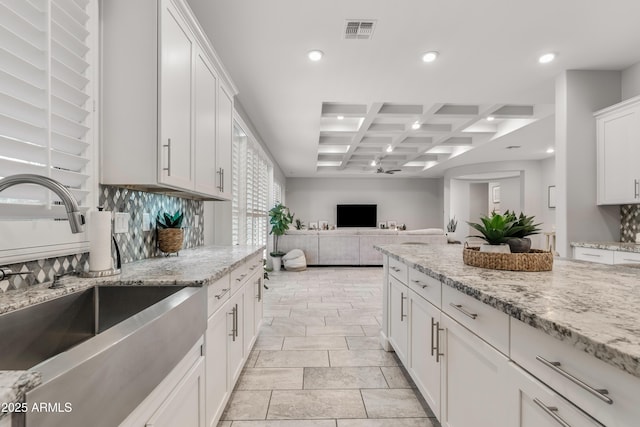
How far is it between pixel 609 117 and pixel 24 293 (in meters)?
4.64

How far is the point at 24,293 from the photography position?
107cm

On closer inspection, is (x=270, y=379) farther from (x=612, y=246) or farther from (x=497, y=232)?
(x=612, y=246)

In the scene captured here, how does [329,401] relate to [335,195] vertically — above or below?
below

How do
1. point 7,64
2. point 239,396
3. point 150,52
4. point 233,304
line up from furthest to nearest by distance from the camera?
point 239,396 < point 233,304 < point 150,52 < point 7,64

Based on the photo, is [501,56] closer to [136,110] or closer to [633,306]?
[633,306]

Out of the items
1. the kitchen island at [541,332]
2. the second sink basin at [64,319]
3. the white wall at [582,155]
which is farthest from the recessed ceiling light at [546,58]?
the second sink basin at [64,319]

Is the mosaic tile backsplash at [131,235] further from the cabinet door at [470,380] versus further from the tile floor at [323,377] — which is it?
the cabinet door at [470,380]

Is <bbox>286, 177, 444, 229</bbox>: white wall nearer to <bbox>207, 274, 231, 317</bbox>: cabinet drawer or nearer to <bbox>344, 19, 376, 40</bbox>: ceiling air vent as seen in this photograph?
<bbox>344, 19, 376, 40</bbox>: ceiling air vent

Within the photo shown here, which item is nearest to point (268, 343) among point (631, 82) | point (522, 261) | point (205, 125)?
point (205, 125)

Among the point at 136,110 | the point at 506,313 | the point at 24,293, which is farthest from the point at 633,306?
the point at 136,110

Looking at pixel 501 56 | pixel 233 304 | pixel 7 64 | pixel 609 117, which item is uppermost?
pixel 501 56

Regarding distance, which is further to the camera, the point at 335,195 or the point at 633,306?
the point at 335,195

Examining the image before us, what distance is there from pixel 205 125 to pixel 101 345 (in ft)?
5.74

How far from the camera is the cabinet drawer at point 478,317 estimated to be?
1007 millimetres
